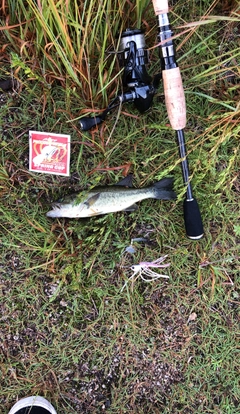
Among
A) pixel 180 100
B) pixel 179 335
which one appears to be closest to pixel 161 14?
pixel 180 100

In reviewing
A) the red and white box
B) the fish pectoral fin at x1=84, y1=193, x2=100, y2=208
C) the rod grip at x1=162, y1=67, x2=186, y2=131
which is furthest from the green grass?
the rod grip at x1=162, y1=67, x2=186, y2=131

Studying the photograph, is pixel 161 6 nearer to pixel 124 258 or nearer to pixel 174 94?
pixel 174 94

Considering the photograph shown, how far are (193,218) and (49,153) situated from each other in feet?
3.13

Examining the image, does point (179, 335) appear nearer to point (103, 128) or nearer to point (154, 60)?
point (103, 128)

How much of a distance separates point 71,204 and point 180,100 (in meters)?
0.84

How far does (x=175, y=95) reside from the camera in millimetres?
1826

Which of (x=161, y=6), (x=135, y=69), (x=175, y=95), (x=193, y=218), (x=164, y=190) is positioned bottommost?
(x=193, y=218)

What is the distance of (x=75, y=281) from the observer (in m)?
2.20

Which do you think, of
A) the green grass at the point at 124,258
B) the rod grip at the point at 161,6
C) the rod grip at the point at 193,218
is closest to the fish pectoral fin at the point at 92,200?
the green grass at the point at 124,258

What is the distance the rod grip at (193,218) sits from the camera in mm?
2014

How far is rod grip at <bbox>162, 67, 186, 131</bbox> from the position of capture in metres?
1.79

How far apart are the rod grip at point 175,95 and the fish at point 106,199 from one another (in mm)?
413

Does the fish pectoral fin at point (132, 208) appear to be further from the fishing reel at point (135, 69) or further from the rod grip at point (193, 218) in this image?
the fishing reel at point (135, 69)

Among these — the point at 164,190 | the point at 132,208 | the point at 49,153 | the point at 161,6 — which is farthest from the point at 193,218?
the point at 161,6
